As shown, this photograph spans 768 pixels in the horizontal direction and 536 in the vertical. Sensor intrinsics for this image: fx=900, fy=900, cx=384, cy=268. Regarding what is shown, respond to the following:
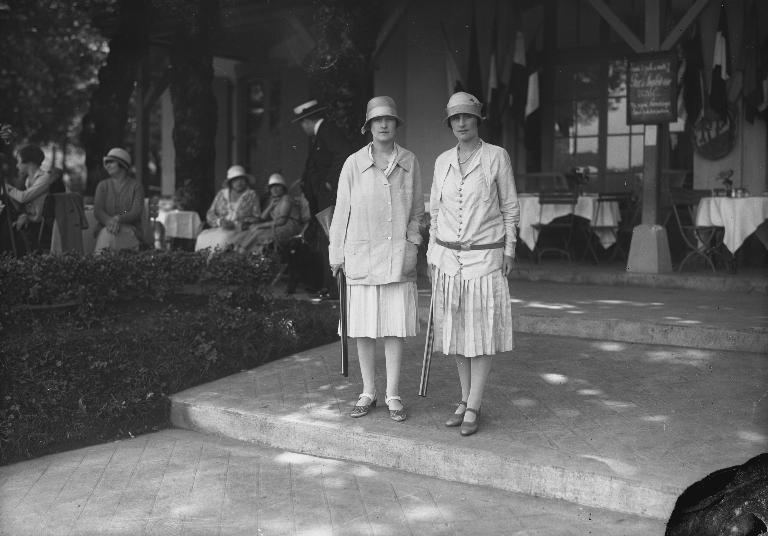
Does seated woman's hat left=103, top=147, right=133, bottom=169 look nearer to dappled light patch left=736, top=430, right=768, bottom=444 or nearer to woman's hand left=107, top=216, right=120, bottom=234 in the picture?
woman's hand left=107, top=216, right=120, bottom=234

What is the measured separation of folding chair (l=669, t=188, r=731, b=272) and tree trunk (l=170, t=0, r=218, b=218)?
6.66 metres

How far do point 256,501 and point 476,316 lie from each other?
157 centimetres

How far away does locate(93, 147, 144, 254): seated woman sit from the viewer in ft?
30.0

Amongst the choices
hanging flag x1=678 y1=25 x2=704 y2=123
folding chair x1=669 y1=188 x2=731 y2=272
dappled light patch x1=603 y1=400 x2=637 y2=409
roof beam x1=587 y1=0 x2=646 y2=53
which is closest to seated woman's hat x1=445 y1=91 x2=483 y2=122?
dappled light patch x1=603 y1=400 x2=637 y2=409

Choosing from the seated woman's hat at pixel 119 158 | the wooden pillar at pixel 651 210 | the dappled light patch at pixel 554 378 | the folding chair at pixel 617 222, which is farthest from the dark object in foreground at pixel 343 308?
the folding chair at pixel 617 222

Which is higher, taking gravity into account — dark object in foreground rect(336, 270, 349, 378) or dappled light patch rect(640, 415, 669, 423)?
dark object in foreground rect(336, 270, 349, 378)

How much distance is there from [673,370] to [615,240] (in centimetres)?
515

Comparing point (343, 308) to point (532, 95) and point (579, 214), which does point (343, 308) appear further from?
point (532, 95)

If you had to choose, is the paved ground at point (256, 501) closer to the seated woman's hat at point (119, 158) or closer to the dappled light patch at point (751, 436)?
the dappled light patch at point (751, 436)

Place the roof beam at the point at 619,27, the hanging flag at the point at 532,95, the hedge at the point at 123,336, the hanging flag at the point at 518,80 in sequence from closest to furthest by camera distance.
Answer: the hedge at the point at 123,336 → the roof beam at the point at 619,27 → the hanging flag at the point at 518,80 → the hanging flag at the point at 532,95

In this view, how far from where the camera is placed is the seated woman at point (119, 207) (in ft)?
30.0

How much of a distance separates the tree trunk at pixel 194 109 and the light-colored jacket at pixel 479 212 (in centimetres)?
867

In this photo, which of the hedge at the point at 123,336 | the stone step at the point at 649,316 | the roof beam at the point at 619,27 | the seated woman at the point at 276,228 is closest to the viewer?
the hedge at the point at 123,336

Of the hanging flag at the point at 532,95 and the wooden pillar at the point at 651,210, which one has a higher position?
the hanging flag at the point at 532,95
